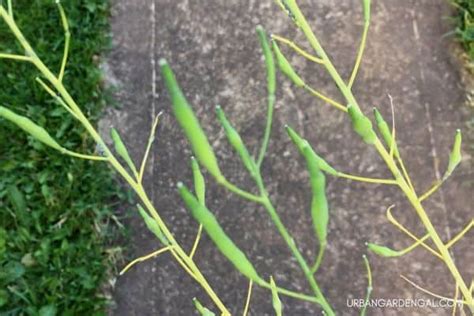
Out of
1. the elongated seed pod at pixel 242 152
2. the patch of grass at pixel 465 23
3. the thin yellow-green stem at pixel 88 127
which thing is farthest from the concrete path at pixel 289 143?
the elongated seed pod at pixel 242 152

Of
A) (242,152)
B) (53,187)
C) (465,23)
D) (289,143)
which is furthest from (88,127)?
(465,23)

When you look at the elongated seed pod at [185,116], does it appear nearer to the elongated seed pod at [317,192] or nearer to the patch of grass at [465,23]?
the elongated seed pod at [317,192]

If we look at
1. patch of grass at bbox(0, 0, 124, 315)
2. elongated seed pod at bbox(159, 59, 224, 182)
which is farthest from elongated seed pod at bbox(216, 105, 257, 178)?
patch of grass at bbox(0, 0, 124, 315)

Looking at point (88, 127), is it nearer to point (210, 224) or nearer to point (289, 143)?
point (210, 224)

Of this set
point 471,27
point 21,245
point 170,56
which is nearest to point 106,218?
point 21,245

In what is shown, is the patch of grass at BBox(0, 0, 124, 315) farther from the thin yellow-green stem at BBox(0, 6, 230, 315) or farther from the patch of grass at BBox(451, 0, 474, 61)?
the thin yellow-green stem at BBox(0, 6, 230, 315)
